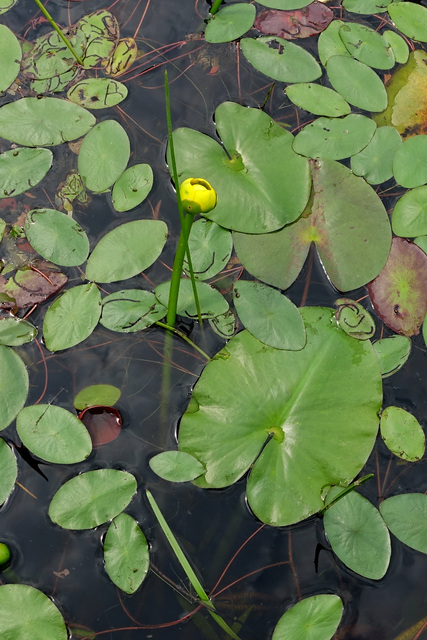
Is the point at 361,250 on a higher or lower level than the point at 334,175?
lower

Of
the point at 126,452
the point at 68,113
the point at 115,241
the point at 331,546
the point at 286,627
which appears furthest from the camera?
the point at 68,113

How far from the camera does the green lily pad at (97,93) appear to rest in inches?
104

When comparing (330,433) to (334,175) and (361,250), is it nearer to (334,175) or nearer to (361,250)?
(361,250)

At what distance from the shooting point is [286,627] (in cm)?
183

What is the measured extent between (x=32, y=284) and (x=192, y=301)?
67 cm

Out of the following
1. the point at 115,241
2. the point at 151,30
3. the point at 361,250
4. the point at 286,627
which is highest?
the point at 151,30

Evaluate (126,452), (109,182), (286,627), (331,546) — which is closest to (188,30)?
(109,182)

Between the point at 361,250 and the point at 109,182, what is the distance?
114cm

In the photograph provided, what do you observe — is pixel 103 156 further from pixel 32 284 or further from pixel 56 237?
pixel 32 284

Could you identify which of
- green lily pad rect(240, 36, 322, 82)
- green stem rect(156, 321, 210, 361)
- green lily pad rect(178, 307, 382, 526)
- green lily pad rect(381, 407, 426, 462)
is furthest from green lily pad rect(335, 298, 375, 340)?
green lily pad rect(240, 36, 322, 82)

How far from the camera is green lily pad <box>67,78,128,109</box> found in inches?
104

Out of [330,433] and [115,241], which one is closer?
[330,433]

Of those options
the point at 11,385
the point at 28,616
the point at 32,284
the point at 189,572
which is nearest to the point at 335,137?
the point at 32,284

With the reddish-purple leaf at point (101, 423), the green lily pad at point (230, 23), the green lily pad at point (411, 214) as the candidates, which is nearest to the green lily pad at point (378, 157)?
the green lily pad at point (411, 214)
